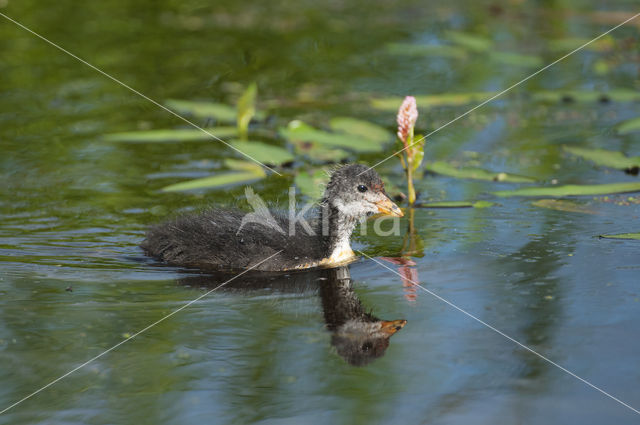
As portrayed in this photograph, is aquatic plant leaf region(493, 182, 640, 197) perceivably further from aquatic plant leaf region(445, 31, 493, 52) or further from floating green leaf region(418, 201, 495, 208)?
aquatic plant leaf region(445, 31, 493, 52)

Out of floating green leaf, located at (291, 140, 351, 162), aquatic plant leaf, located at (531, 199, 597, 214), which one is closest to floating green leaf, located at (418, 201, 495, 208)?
aquatic plant leaf, located at (531, 199, 597, 214)

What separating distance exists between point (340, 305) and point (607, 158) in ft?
9.69

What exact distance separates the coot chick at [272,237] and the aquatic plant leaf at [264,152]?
4.34 feet

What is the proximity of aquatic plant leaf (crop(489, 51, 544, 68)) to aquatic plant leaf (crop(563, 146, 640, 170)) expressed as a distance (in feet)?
8.57

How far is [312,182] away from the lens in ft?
20.0

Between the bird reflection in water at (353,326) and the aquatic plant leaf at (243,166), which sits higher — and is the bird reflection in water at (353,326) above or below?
below

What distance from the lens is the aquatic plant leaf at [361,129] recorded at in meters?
6.95

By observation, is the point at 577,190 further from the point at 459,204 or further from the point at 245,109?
the point at 245,109

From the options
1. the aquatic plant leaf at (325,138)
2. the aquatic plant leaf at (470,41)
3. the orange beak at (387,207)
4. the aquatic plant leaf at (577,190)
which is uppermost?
the aquatic plant leaf at (470,41)

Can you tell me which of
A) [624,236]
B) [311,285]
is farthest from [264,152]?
[624,236]

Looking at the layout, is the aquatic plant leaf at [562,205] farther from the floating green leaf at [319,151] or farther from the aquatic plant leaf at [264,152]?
the aquatic plant leaf at [264,152]

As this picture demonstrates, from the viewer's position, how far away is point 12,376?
11.8ft

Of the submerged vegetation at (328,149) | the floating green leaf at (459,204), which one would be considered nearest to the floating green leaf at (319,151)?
the submerged vegetation at (328,149)

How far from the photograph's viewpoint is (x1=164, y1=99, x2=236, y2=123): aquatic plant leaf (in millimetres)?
7473
